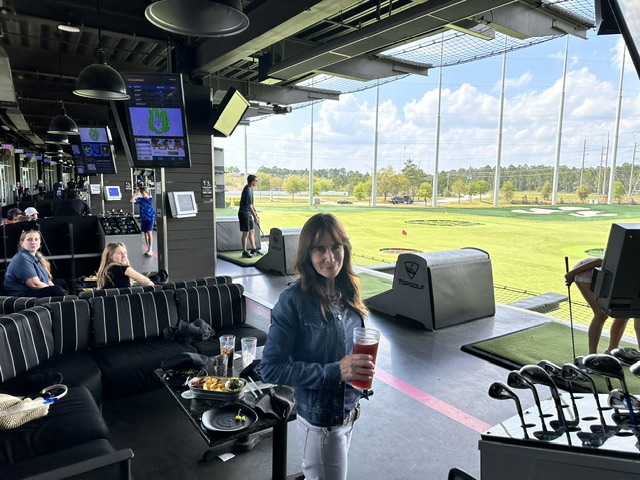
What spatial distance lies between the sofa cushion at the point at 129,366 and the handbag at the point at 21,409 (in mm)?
785

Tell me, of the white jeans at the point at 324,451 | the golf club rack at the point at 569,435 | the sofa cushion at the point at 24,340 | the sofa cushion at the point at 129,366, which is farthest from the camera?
the sofa cushion at the point at 129,366

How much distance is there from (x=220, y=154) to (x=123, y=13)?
16030 millimetres

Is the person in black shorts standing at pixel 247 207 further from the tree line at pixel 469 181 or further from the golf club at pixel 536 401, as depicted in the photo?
the golf club at pixel 536 401

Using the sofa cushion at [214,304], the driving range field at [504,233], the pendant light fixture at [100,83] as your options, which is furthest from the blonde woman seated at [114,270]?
the driving range field at [504,233]

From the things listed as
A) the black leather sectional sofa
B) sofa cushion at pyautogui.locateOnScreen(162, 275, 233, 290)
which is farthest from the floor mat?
the black leather sectional sofa

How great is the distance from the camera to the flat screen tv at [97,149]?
9.59 meters

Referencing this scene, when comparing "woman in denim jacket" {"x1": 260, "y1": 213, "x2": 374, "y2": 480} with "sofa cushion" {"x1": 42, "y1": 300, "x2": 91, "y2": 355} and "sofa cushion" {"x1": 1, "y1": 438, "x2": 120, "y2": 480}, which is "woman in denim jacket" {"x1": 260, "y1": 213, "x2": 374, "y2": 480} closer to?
"sofa cushion" {"x1": 1, "y1": 438, "x2": 120, "y2": 480}

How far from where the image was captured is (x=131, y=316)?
4.02 m

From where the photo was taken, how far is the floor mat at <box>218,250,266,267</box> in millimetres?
9734

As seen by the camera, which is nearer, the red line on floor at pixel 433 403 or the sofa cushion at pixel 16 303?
the red line on floor at pixel 433 403

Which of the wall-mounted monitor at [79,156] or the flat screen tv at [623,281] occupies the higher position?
the wall-mounted monitor at [79,156]

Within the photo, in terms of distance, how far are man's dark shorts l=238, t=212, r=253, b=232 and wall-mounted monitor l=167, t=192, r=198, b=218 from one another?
318cm

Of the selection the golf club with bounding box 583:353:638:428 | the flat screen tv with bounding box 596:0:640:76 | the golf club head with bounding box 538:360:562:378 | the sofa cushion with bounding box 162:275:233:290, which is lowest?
the sofa cushion with bounding box 162:275:233:290

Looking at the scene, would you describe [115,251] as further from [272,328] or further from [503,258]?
[503,258]
